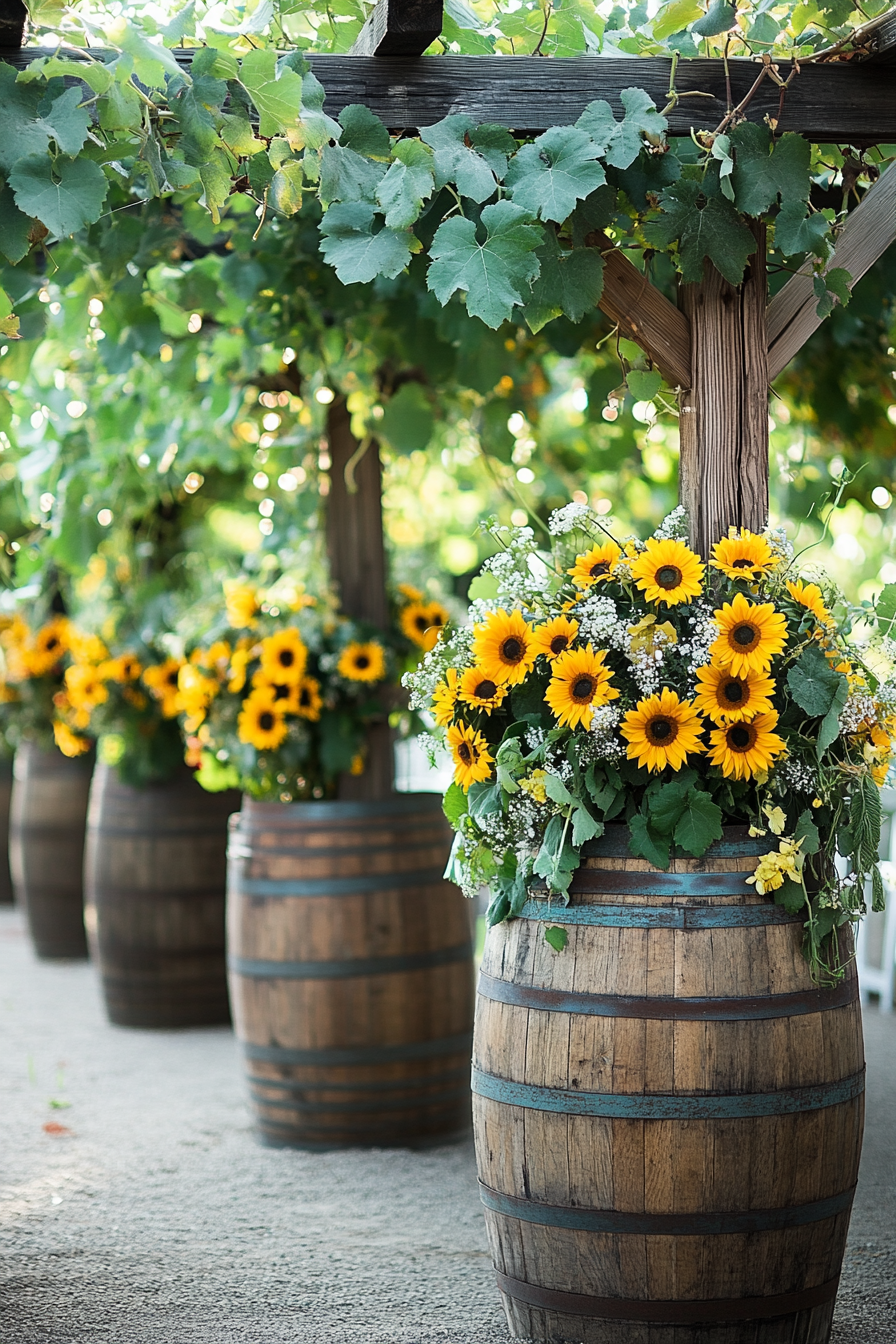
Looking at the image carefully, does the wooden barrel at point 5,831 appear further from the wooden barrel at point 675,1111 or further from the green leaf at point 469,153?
the green leaf at point 469,153

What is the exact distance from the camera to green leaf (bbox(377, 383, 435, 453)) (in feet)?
13.9

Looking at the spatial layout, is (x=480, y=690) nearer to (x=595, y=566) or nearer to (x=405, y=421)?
(x=595, y=566)

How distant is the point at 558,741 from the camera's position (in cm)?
245

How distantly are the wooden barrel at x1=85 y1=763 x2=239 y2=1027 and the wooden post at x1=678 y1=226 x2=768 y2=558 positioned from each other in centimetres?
299

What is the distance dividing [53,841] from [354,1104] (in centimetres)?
322

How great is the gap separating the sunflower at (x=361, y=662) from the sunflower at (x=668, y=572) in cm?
174

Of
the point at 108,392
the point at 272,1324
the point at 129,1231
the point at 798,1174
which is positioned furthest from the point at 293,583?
the point at 798,1174

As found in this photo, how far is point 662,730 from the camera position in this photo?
92.5 inches

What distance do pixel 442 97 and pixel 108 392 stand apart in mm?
2350

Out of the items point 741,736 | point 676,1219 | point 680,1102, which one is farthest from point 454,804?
point 676,1219

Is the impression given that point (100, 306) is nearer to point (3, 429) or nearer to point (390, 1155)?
point (3, 429)

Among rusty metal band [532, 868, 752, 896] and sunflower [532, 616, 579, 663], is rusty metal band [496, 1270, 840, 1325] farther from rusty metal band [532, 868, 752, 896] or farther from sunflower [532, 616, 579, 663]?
sunflower [532, 616, 579, 663]

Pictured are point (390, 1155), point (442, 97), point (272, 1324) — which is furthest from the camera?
point (390, 1155)

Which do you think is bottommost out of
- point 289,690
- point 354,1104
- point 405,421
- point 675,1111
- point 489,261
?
point 354,1104
